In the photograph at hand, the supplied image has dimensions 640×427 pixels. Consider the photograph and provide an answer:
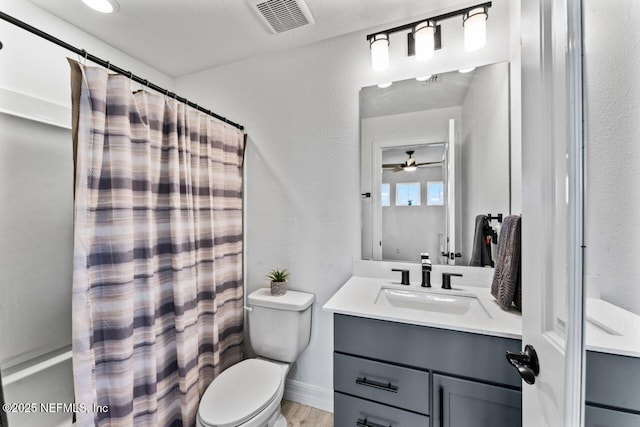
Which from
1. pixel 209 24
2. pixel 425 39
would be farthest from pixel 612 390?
pixel 209 24

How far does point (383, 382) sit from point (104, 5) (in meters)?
2.32

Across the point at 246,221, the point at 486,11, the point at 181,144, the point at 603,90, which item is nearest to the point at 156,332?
the point at 246,221

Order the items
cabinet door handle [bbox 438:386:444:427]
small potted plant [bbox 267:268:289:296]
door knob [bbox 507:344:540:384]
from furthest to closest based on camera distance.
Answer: small potted plant [bbox 267:268:289:296] < cabinet door handle [bbox 438:386:444:427] < door knob [bbox 507:344:540:384]

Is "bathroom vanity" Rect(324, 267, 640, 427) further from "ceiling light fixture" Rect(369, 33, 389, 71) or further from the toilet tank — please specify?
"ceiling light fixture" Rect(369, 33, 389, 71)

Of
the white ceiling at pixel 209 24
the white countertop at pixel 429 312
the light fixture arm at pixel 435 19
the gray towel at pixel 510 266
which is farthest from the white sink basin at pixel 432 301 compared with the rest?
the white ceiling at pixel 209 24

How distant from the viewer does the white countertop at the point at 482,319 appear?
46 centimetres

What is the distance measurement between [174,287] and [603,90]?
1.66 metres

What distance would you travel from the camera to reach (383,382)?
107 centimetres

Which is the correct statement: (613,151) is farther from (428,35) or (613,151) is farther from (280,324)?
(280,324)

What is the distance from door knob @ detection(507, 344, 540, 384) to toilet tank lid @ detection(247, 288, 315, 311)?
1120mm

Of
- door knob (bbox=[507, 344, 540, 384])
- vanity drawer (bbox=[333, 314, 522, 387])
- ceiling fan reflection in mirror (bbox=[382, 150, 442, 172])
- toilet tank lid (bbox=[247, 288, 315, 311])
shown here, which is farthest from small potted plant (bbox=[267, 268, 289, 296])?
door knob (bbox=[507, 344, 540, 384])

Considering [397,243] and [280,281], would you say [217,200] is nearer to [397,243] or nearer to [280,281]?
[280,281]

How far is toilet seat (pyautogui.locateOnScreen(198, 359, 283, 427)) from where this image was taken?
1.13m

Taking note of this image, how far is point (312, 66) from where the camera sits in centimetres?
175
